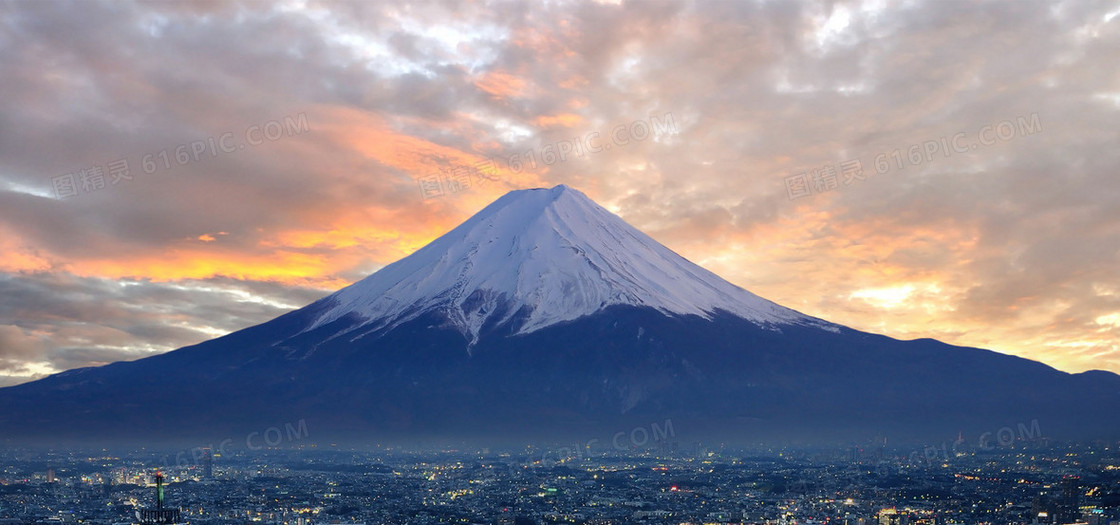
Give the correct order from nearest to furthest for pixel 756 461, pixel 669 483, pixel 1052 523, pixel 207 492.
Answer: pixel 1052 523 → pixel 207 492 → pixel 669 483 → pixel 756 461

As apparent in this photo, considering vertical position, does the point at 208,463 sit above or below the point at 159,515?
above

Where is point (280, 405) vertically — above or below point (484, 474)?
above

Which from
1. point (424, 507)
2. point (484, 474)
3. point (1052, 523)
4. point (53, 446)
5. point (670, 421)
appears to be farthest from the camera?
point (670, 421)

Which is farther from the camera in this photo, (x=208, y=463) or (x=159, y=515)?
(x=208, y=463)

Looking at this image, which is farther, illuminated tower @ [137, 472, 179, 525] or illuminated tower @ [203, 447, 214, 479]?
illuminated tower @ [203, 447, 214, 479]

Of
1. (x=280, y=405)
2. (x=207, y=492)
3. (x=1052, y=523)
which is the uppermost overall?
(x=280, y=405)

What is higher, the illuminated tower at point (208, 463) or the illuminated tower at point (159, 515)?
the illuminated tower at point (208, 463)

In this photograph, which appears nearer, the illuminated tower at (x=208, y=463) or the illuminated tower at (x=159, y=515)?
the illuminated tower at (x=159, y=515)

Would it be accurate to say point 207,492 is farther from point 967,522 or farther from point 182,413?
point 182,413

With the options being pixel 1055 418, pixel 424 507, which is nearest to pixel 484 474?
pixel 424 507

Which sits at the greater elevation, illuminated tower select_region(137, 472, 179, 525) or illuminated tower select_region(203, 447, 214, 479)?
illuminated tower select_region(203, 447, 214, 479)

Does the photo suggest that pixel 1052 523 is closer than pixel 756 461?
Yes
